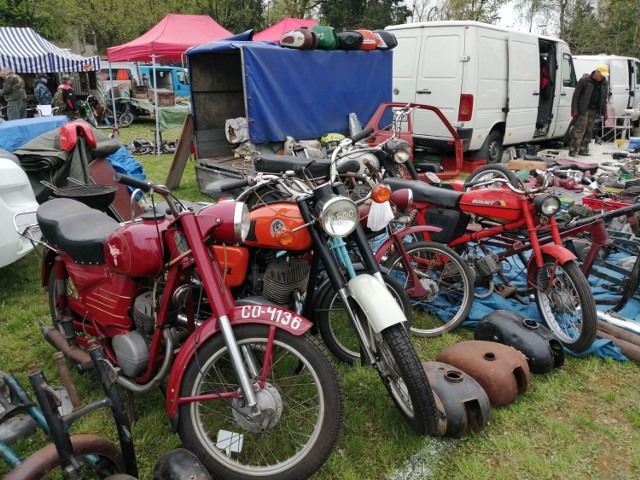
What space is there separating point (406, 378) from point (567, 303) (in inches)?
68.7

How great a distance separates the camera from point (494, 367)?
280 centimetres

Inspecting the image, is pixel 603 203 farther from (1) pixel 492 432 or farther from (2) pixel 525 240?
(1) pixel 492 432

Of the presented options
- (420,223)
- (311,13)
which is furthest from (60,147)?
(311,13)

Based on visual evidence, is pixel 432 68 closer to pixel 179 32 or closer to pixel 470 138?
pixel 470 138

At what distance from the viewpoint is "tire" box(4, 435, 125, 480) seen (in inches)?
64.9

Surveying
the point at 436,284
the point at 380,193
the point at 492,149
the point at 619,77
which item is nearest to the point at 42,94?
the point at 492,149

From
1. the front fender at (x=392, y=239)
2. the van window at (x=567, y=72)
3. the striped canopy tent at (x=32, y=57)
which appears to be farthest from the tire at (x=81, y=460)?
→ the striped canopy tent at (x=32, y=57)

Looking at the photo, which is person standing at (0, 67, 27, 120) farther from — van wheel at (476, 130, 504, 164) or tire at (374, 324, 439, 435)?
tire at (374, 324, 439, 435)

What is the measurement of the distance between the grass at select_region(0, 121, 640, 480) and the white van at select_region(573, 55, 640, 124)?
12.9 m

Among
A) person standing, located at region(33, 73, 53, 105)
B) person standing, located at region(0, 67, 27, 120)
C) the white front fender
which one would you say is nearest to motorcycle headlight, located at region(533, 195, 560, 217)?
the white front fender

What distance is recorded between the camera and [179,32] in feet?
44.2

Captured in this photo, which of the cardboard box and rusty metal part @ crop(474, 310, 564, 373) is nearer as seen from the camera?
rusty metal part @ crop(474, 310, 564, 373)

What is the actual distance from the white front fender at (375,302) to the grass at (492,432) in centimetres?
70

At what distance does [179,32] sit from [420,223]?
38.3 ft
